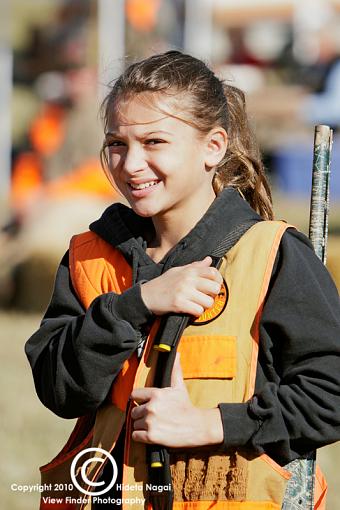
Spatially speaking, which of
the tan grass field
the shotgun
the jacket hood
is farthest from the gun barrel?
the tan grass field

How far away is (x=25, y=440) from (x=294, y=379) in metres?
3.25

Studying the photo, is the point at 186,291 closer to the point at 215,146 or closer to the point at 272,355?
the point at 272,355

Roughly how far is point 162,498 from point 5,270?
799 centimetres

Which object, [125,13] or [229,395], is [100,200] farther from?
[229,395]

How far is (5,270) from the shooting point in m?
10.1

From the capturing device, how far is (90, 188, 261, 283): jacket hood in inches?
94.9

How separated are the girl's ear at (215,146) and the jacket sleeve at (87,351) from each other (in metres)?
0.38

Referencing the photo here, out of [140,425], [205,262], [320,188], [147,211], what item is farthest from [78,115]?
[140,425]

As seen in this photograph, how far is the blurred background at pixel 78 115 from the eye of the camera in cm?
644

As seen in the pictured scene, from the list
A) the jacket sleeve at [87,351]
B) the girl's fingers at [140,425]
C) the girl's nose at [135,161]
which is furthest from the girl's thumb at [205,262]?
the girl's fingers at [140,425]

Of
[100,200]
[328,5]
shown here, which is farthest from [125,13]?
[328,5]

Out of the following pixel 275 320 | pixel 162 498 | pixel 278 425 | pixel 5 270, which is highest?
pixel 275 320

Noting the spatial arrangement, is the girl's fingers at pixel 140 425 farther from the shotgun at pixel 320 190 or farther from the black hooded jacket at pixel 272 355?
the shotgun at pixel 320 190

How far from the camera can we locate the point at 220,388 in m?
2.28
